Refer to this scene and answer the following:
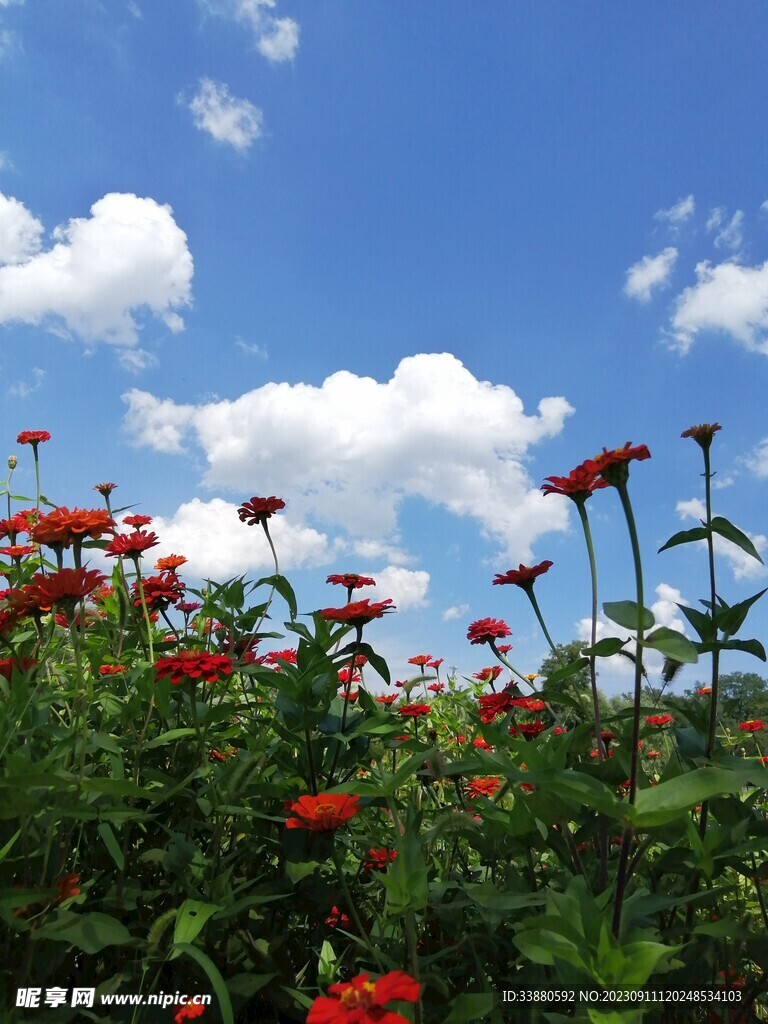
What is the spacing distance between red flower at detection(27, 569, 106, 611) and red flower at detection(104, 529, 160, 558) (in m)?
0.48

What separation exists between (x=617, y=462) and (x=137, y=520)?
1741mm

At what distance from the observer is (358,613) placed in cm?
185

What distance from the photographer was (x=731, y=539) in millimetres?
1579

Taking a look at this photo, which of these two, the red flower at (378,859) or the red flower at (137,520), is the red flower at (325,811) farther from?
the red flower at (137,520)

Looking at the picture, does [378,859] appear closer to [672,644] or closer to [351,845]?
[351,845]

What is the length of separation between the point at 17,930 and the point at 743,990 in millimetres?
1441

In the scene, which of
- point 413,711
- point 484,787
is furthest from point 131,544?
point 484,787

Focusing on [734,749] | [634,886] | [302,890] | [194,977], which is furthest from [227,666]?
[734,749]

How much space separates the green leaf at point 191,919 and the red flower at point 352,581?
96 centimetres

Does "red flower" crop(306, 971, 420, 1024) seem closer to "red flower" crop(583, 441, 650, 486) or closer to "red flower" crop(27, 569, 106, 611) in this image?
"red flower" crop(583, 441, 650, 486)

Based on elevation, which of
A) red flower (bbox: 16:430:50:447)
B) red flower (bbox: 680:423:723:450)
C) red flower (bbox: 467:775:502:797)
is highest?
red flower (bbox: 16:430:50:447)

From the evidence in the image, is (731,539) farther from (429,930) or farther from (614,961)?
(429,930)

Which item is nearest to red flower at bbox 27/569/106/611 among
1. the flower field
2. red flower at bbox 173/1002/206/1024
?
the flower field

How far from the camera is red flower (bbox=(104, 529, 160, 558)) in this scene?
215 centimetres
